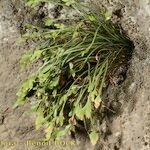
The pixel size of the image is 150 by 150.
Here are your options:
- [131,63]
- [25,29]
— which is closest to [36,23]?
[25,29]

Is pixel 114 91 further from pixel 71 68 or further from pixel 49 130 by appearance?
pixel 49 130

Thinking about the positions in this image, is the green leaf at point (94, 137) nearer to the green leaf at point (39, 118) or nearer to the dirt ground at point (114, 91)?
the dirt ground at point (114, 91)

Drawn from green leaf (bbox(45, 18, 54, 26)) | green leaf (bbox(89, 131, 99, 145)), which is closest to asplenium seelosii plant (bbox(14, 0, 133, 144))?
green leaf (bbox(45, 18, 54, 26))

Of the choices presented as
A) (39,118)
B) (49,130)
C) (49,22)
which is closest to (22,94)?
(39,118)

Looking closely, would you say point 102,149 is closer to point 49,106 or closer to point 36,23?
point 49,106

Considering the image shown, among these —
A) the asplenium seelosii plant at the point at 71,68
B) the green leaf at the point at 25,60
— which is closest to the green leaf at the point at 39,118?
the asplenium seelosii plant at the point at 71,68
